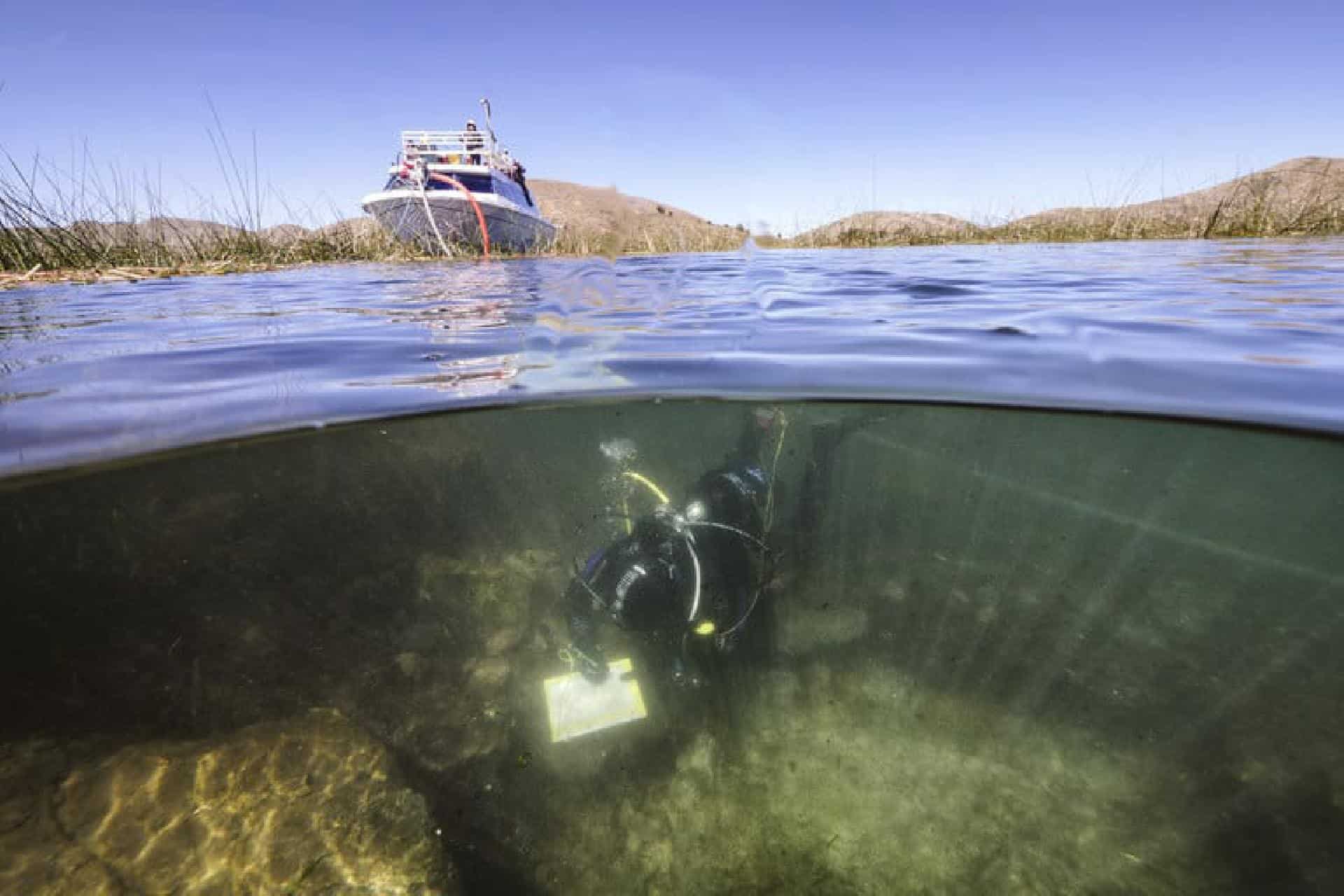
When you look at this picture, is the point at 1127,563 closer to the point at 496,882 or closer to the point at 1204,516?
the point at 1204,516

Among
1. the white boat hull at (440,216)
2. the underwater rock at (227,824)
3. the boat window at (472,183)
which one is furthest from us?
the boat window at (472,183)

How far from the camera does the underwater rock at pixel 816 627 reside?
646 centimetres

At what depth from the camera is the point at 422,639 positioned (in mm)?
6023

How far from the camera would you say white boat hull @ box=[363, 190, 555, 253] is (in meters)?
18.4

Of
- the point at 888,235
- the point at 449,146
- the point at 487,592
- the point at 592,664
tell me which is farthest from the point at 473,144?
the point at 592,664

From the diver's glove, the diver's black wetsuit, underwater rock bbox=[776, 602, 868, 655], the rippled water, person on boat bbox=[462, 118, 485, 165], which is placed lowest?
underwater rock bbox=[776, 602, 868, 655]

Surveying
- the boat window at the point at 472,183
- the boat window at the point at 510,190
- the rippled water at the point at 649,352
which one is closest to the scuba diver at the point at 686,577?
the rippled water at the point at 649,352

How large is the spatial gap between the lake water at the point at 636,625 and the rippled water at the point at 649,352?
0.05 metres

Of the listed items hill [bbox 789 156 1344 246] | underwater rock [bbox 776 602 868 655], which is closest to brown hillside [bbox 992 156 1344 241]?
hill [bbox 789 156 1344 246]

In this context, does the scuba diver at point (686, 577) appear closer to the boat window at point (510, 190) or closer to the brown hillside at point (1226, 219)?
the brown hillside at point (1226, 219)

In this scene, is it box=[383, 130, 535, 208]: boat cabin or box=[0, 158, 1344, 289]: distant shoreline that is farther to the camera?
box=[383, 130, 535, 208]: boat cabin

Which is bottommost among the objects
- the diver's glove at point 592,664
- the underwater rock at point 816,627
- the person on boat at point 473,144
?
the underwater rock at point 816,627

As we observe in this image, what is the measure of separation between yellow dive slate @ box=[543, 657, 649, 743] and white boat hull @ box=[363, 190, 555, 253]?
1691 cm

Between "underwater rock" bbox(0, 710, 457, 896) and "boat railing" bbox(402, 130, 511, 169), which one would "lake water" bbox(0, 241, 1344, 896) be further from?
"boat railing" bbox(402, 130, 511, 169)
